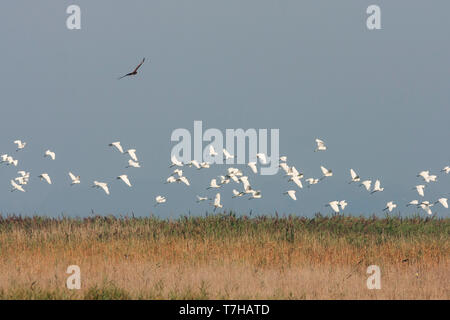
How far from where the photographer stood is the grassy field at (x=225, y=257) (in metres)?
12.7

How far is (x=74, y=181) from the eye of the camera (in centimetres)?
2156

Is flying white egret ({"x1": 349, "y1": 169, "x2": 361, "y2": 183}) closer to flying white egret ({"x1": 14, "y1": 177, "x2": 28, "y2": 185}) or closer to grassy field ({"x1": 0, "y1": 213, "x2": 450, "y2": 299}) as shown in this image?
grassy field ({"x1": 0, "y1": 213, "x2": 450, "y2": 299})

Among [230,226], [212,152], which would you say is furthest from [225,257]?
[212,152]

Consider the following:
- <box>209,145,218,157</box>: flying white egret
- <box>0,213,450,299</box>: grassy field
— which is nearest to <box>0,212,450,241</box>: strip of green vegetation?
<box>0,213,450,299</box>: grassy field

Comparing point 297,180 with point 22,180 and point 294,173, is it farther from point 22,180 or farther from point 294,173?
point 22,180

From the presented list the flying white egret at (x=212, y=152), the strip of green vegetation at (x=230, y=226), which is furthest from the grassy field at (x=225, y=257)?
the flying white egret at (x=212, y=152)

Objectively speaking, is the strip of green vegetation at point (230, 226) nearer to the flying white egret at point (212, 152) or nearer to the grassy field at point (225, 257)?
the grassy field at point (225, 257)

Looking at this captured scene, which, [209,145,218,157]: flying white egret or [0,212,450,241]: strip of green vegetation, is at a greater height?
[209,145,218,157]: flying white egret

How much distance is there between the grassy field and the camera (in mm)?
12719

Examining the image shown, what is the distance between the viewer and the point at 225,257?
16531 mm

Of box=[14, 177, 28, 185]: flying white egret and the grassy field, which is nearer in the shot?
the grassy field
